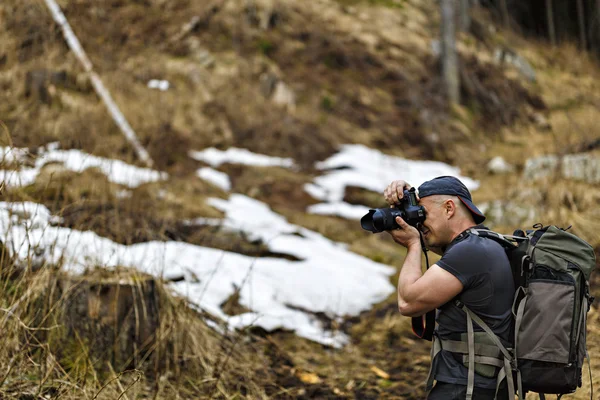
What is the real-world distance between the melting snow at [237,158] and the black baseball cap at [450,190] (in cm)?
778

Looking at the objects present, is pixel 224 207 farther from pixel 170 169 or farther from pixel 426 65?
pixel 426 65

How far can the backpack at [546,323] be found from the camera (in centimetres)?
208

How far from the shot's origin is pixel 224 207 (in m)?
7.91

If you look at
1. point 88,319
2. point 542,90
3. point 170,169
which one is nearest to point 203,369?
point 88,319

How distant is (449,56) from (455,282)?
1401 centimetres

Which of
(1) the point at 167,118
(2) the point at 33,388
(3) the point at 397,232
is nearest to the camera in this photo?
(3) the point at 397,232

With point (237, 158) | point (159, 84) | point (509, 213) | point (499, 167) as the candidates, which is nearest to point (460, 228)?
point (509, 213)

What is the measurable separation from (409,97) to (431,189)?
12.6 meters

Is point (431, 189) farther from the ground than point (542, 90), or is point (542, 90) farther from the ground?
point (542, 90)

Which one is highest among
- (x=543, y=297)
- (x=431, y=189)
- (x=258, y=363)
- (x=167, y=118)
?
(x=167, y=118)

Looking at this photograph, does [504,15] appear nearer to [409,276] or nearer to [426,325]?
[426,325]

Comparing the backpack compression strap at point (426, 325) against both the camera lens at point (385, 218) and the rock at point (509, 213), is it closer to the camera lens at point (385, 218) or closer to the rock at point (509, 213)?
the camera lens at point (385, 218)

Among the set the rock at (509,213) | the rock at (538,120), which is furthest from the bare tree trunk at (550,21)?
the rock at (509,213)

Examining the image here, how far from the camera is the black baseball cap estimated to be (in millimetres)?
2344
